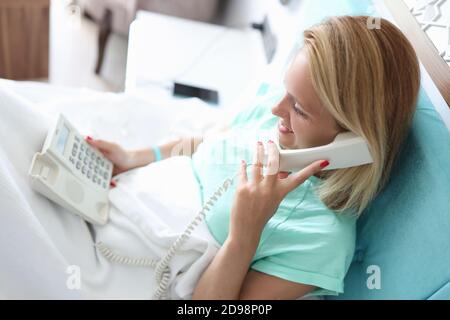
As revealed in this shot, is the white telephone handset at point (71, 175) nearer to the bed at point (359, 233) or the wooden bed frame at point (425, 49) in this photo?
the bed at point (359, 233)

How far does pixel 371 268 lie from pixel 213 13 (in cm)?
140

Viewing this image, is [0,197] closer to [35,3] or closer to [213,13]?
[35,3]

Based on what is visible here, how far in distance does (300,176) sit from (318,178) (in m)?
0.11

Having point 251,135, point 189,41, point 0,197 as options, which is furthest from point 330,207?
point 189,41

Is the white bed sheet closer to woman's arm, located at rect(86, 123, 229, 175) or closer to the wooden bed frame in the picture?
woman's arm, located at rect(86, 123, 229, 175)

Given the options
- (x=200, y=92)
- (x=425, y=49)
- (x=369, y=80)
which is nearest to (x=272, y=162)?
(x=369, y=80)

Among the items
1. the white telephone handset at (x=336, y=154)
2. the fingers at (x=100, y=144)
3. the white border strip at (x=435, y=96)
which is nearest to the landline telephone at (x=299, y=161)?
the white telephone handset at (x=336, y=154)

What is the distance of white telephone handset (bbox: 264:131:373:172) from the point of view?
652 mm

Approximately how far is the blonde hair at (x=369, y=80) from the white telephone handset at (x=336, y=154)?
0.01 m

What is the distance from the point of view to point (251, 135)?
83 cm

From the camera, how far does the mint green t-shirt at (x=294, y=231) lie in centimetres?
66

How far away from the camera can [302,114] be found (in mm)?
666

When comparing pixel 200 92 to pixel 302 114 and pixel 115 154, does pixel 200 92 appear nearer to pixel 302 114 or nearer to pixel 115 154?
pixel 115 154

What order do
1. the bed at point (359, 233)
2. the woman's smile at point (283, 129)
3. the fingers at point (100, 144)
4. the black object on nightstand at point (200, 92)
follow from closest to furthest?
the bed at point (359, 233), the woman's smile at point (283, 129), the fingers at point (100, 144), the black object on nightstand at point (200, 92)
